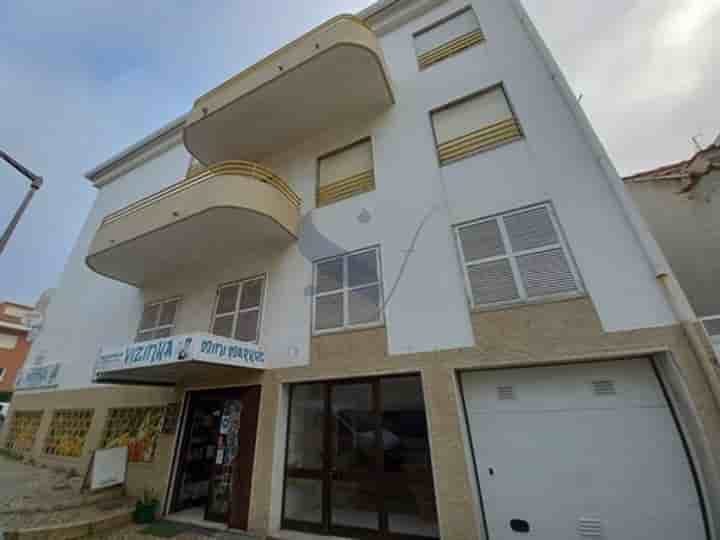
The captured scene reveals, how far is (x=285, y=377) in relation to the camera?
5.93 metres

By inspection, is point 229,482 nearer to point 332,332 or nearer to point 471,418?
point 332,332

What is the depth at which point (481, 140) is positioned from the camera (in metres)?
6.16

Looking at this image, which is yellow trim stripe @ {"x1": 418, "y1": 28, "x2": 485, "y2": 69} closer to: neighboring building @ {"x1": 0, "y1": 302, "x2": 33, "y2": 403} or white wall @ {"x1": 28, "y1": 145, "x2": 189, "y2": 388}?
white wall @ {"x1": 28, "y1": 145, "x2": 189, "y2": 388}

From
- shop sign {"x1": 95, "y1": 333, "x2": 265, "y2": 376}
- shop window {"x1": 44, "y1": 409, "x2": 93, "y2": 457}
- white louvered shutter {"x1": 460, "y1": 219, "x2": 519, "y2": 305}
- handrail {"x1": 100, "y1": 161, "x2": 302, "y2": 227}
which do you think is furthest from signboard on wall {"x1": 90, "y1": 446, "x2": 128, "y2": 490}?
white louvered shutter {"x1": 460, "y1": 219, "x2": 519, "y2": 305}

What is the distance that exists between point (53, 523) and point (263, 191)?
22.5 feet

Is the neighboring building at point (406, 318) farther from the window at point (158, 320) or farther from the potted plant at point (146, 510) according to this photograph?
the potted plant at point (146, 510)

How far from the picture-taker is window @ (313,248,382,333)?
5.79m

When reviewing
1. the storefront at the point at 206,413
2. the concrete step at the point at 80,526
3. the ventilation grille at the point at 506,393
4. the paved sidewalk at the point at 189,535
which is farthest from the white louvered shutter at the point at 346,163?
the concrete step at the point at 80,526

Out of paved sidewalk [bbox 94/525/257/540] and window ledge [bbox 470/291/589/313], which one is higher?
window ledge [bbox 470/291/589/313]

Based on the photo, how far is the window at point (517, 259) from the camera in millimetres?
4676

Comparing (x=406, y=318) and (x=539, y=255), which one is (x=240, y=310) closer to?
(x=406, y=318)

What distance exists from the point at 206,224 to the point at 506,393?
6670 millimetres

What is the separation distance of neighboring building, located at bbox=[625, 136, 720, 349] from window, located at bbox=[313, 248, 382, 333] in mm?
6290

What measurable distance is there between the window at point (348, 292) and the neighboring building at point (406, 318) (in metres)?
0.04
